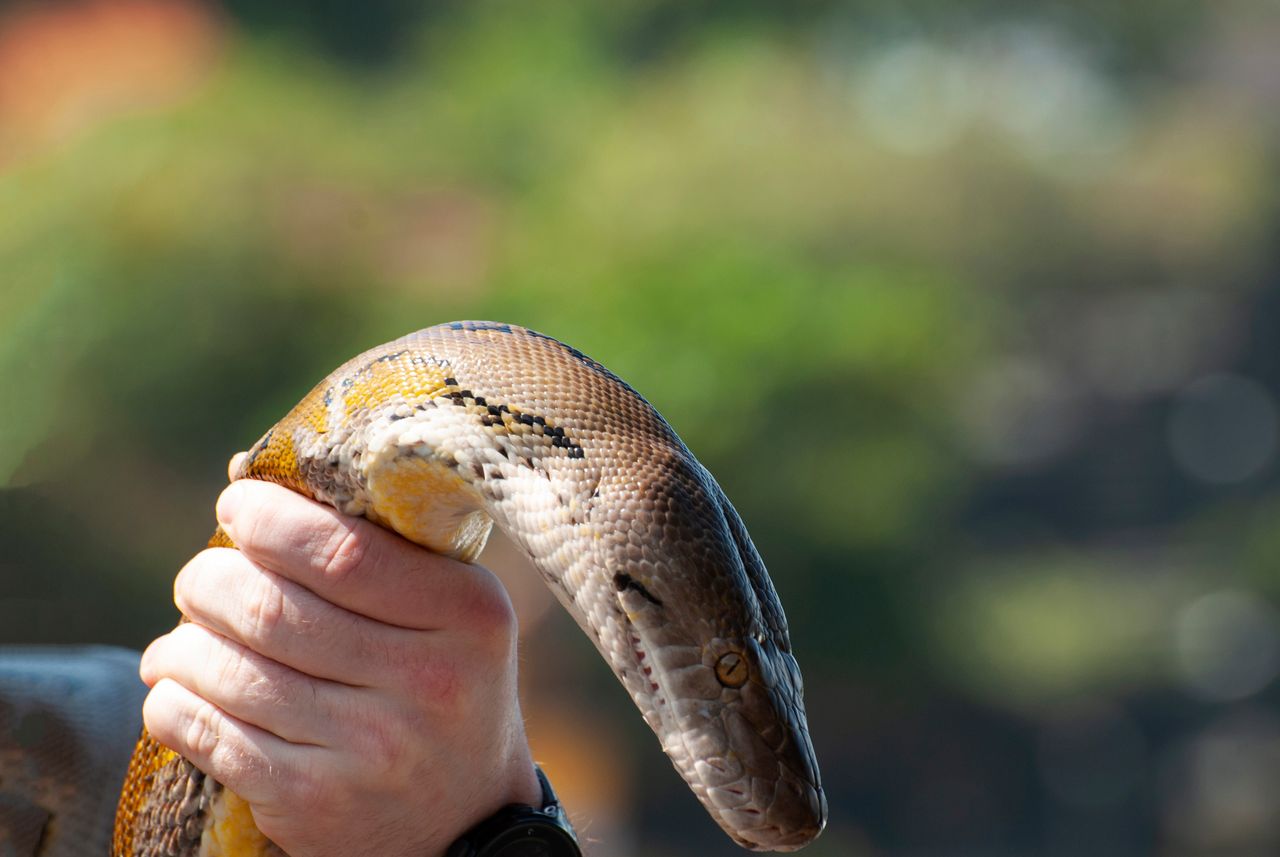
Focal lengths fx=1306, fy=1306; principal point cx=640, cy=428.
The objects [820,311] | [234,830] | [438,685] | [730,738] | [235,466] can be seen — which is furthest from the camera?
[820,311]

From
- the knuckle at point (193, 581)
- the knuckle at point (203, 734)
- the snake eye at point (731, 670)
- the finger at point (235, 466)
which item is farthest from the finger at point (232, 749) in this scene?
the snake eye at point (731, 670)

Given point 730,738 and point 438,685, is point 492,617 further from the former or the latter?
point 730,738

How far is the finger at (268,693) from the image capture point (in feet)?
5.43

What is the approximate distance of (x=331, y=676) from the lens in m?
1.67

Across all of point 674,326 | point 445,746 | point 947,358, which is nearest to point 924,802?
point 947,358

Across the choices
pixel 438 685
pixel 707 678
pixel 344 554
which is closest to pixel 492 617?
pixel 438 685

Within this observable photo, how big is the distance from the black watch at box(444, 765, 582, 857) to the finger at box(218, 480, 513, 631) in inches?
10.8

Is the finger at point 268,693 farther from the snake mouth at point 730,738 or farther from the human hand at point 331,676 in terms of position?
the snake mouth at point 730,738

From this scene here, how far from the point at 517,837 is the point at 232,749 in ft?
1.31

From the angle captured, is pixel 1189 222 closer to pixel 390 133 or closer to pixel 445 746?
pixel 390 133

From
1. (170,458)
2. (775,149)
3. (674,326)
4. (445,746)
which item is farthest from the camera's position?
(775,149)

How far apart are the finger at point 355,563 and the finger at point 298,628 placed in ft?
0.05

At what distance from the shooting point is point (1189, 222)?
20141 mm

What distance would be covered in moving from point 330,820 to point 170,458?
11.9 metres
